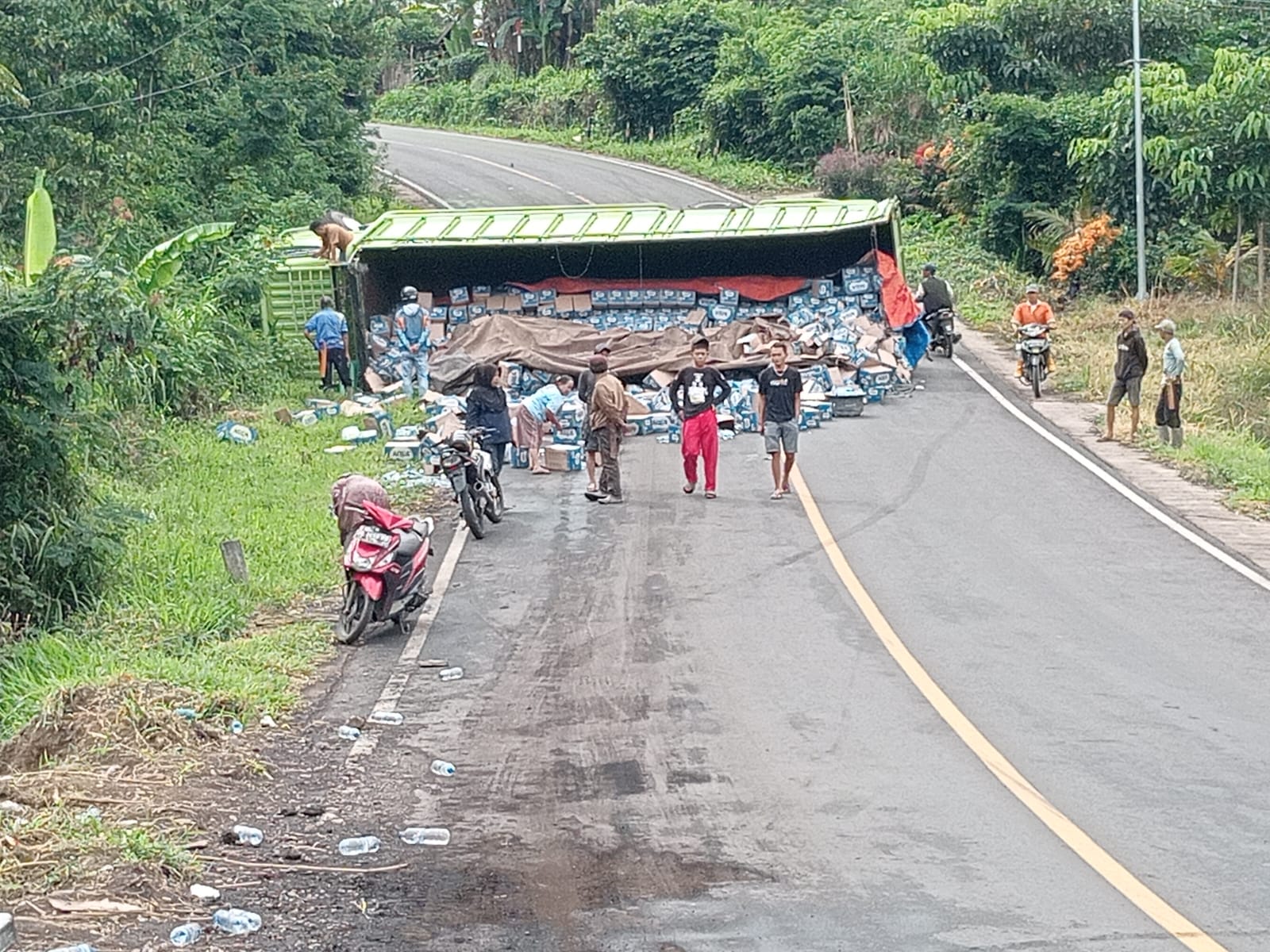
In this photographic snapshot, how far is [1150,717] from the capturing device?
31.6 feet

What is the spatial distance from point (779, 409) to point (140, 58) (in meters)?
17.8

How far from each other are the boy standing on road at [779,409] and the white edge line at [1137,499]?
3.61 meters

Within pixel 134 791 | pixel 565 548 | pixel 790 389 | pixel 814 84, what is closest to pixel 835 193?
pixel 814 84

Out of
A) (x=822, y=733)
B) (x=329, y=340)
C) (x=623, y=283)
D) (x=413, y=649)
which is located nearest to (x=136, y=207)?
(x=329, y=340)

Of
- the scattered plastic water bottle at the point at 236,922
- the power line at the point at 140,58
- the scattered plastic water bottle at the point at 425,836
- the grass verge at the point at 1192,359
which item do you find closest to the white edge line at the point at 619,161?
the grass verge at the point at 1192,359

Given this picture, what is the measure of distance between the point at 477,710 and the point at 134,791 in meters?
2.42

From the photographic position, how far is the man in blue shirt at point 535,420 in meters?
19.4

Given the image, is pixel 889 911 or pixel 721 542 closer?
pixel 889 911

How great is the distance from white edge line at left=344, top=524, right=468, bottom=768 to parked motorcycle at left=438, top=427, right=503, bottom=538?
0.25 meters

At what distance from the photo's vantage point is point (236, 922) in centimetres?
638

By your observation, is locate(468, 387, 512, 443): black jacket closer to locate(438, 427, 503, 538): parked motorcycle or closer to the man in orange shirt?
locate(438, 427, 503, 538): parked motorcycle

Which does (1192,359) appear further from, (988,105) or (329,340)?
(329,340)

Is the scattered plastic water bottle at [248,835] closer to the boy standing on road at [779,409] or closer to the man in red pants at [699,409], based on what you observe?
the man in red pants at [699,409]

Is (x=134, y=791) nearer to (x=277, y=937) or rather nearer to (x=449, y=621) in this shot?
(x=277, y=937)
